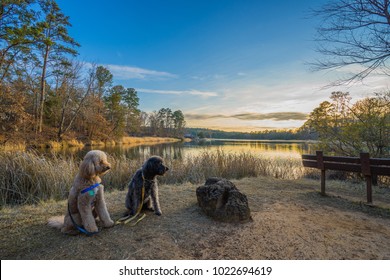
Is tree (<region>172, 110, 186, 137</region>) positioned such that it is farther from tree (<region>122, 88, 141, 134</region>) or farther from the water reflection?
the water reflection

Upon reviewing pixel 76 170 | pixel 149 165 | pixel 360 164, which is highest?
pixel 149 165

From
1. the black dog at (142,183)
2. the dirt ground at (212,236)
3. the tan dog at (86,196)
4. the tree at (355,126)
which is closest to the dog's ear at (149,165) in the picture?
the black dog at (142,183)

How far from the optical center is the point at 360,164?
165 inches

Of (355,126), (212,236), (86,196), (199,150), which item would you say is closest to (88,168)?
(86,196)

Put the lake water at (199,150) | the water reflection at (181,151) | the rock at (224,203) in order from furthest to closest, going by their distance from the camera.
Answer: the lake water at (199,150) < the water reflection at (181,151) < the rock at (224,203)

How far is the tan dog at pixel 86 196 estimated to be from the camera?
240cm

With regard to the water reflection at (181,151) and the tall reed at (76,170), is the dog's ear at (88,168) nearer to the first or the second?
the tall reed at (76,170)

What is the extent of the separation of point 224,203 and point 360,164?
3352 mm

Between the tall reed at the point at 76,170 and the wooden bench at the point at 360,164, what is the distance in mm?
3418

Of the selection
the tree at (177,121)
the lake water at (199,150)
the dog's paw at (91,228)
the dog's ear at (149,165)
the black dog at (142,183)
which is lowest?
the lake water at (199,150)

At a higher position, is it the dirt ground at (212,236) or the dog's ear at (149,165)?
the dog's ear at (149,165)

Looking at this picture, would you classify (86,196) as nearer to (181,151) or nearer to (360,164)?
(360,164)

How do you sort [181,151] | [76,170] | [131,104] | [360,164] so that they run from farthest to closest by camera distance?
[131,104]
[181,151]
[76,170]
[360,164]

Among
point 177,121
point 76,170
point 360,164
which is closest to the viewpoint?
point 360,164
